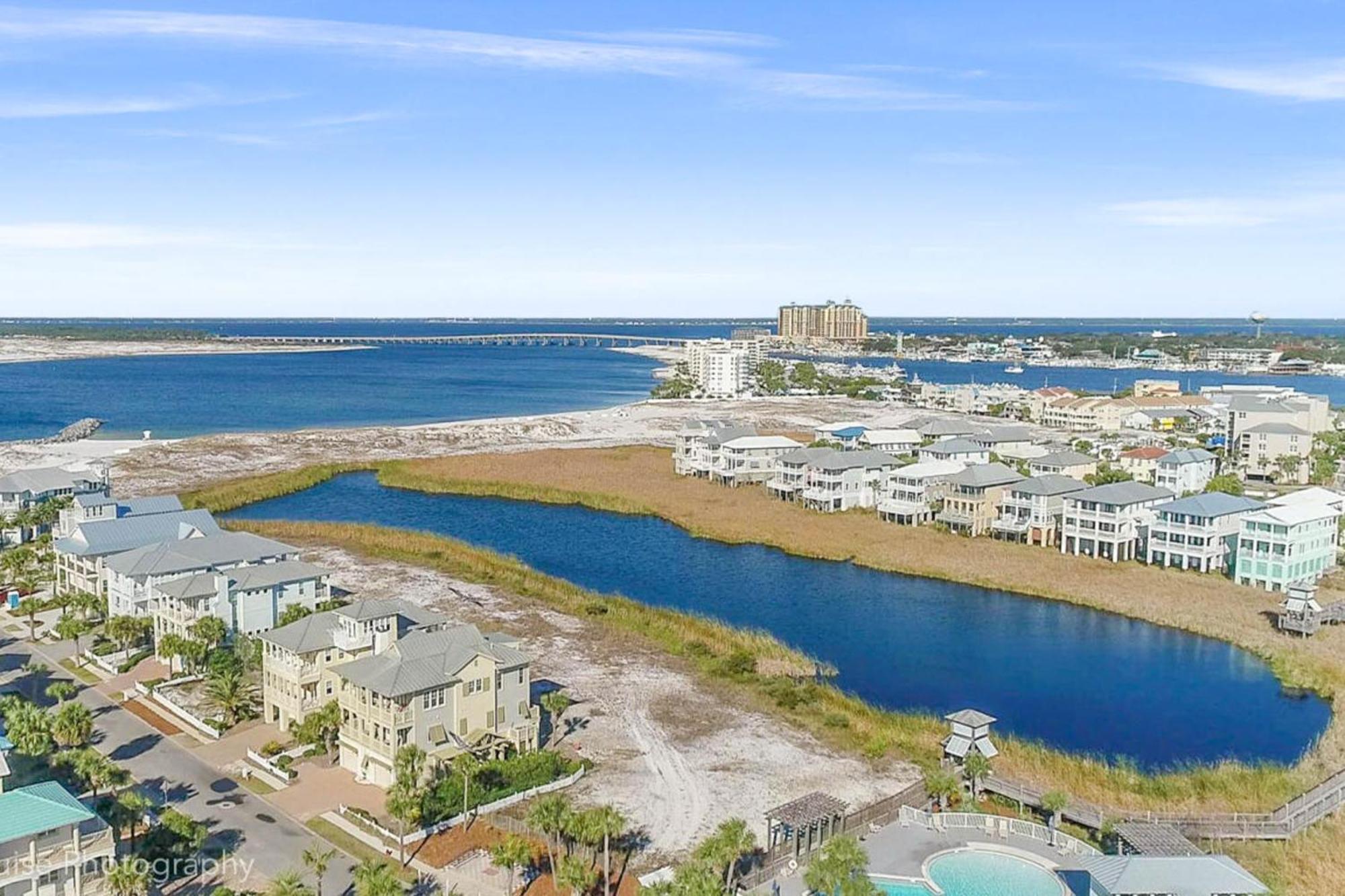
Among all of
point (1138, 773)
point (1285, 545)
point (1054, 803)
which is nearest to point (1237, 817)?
point (1138, 773)

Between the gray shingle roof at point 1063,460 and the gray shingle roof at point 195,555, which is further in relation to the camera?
the gray shingle roof at point 1063,460

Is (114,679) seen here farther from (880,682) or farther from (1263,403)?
(1263,403)

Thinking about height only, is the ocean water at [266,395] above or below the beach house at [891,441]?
below

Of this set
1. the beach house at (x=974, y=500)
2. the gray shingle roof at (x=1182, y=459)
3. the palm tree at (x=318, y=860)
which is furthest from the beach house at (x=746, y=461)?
the palm tree at (x=318, y=860)

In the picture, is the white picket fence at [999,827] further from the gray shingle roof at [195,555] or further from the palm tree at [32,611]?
the palm tree at [32,611]

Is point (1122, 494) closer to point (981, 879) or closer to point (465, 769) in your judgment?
point (981, 879)

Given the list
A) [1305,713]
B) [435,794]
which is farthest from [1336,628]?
[435,794]
